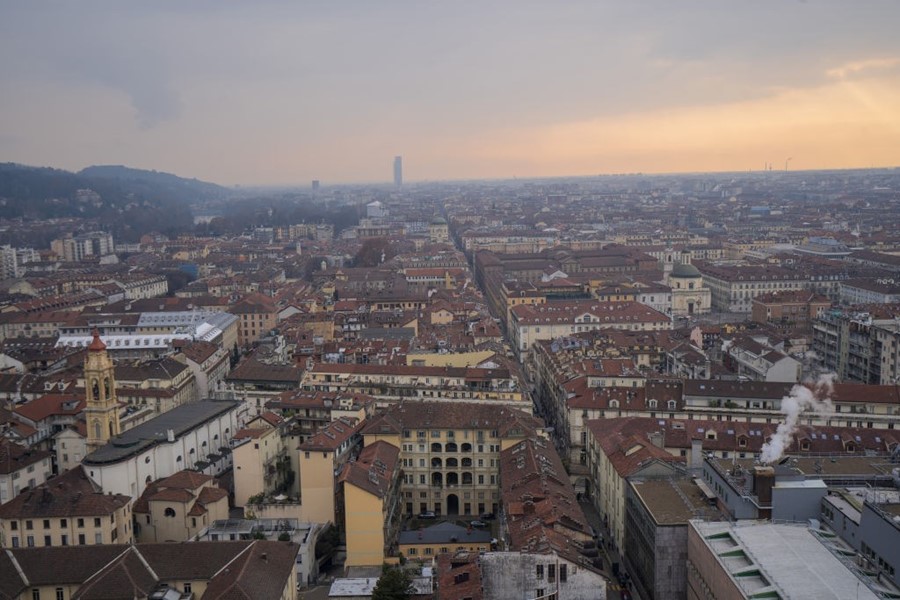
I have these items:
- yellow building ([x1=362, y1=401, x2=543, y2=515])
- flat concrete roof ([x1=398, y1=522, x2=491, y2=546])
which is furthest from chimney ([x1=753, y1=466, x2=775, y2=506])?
yellow building ([x1=362, y1=401, x2=543, y2=515])

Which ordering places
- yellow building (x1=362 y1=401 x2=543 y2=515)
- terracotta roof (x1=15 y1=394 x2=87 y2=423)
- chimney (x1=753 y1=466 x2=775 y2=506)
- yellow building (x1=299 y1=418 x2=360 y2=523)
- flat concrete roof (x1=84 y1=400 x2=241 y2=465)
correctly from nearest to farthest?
1. chimney (x1=753 y1=466 x2=775 y2=506)
2. yellow building (x1=299 y1=418 x2=360 y2=523)
3. flat concrete roof (x1=84 y1=400 x2=241 y2=465)
4. yellow building (x1=362 y1=401 x2=543 y2=515)
5. terracotta roof (x1=15 y1=394 x2=87 y2=423)

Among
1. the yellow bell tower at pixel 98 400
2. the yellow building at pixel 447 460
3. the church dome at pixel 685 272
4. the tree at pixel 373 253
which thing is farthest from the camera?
the tree at pixel 373 253

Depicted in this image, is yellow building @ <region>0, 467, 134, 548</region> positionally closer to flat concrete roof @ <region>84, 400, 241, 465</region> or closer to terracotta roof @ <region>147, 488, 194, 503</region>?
terracotta roof @ <region>147, 488, 194, 503</region>

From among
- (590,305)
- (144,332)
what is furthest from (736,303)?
(144,332)

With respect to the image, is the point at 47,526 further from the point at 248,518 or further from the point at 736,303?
the point at 736,303

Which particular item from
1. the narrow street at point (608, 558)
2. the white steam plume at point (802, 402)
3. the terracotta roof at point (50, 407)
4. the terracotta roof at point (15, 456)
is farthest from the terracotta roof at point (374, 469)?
the terracotta roof at point (50, 407)

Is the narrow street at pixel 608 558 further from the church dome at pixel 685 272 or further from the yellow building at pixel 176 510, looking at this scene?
the church dome at pixel 685 272

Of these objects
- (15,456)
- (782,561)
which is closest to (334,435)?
(15,456)
